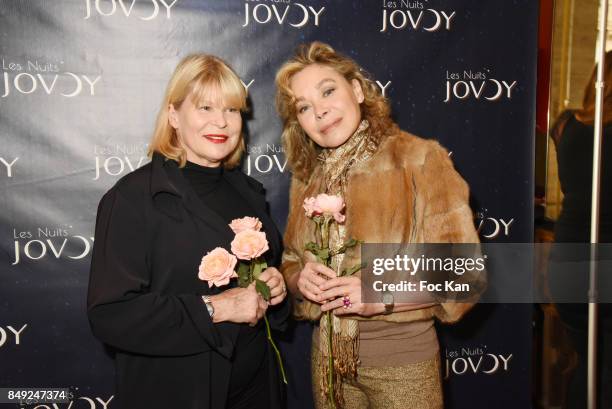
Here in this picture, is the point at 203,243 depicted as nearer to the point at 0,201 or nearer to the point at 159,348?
the point at 159,348

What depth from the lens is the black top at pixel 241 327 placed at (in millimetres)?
1599

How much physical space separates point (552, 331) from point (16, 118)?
2.95 m

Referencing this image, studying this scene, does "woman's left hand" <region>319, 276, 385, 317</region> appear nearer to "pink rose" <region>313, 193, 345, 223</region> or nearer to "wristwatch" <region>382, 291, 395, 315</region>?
"wristwatch" <region>382, 291, 395, 315</region>

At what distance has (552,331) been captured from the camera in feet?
8.43

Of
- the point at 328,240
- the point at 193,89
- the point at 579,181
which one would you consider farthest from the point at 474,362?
the point at 193,89

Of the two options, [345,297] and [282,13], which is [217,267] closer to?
[345,297]

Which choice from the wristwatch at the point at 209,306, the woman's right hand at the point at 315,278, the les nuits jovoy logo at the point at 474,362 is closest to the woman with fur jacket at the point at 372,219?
the woman's right hand at the point at 315,278

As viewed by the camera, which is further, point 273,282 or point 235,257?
point 273,282

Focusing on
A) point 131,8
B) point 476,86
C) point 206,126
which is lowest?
point 206,126

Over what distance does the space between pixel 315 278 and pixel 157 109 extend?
1247 millimetres

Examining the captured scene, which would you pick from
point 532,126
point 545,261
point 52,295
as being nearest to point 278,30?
point 532,126

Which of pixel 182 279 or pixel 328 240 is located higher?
pixel 328 240

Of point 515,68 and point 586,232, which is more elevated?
point 515,68

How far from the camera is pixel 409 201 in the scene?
1.68 metres
